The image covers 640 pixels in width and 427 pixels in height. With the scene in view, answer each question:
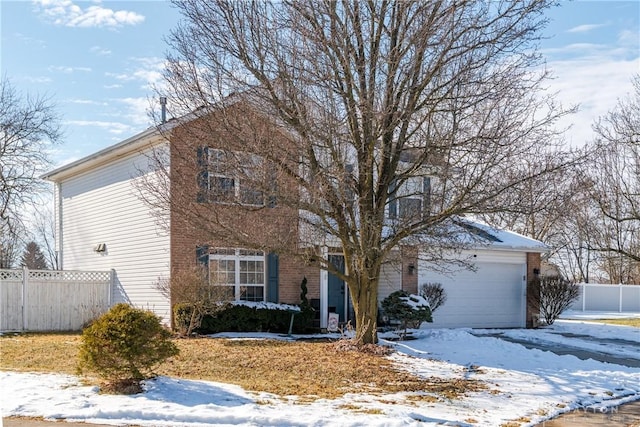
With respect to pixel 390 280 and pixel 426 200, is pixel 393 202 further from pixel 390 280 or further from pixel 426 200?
pixel 390 280

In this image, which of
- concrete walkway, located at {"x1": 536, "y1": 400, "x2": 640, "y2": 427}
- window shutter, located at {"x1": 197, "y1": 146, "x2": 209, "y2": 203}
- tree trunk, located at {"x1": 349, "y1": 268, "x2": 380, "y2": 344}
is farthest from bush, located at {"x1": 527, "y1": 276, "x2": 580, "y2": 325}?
window shutter, located at {"x1": 197, "y1": 146, "x2": 209, "y2": 203}

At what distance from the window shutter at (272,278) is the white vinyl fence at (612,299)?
23198 mm

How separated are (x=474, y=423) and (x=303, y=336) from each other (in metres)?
8.67

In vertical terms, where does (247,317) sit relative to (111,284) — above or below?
below

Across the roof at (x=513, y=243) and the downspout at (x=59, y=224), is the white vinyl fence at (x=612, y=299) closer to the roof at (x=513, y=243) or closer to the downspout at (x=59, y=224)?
the roof at (x=513, y=243)

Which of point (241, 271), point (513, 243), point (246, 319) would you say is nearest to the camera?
point (246, 319)

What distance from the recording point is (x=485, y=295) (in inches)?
790

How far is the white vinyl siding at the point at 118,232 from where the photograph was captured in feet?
55.3

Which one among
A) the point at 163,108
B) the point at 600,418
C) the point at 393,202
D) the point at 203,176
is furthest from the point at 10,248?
the point at 600,418

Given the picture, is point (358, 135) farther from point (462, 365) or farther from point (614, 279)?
point (614, 279)

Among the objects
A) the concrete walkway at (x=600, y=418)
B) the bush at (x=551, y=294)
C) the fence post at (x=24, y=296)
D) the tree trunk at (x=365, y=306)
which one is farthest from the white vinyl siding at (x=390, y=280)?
the fence post at (x=24, y=296)

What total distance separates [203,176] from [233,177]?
0.77 metres

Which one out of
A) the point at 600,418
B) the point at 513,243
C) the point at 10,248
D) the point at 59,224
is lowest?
the point at 600,418

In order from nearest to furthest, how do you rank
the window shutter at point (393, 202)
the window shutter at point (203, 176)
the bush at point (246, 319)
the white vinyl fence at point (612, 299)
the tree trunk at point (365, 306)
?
the window shutter at point (203, 176) < the window shutter at point (393, 202) < the tree trunk at point (365, 306) < the bush at point (246, 319) < the white vinyl fence at point (612, 299)
